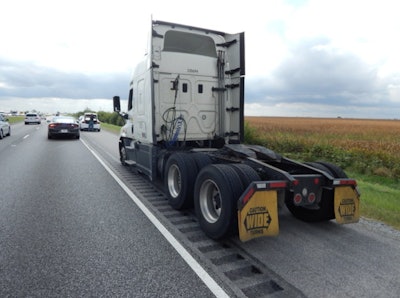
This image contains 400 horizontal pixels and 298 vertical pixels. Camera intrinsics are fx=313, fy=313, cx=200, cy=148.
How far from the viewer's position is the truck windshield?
723 cm

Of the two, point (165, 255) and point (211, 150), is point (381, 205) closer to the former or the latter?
point (211, 150)

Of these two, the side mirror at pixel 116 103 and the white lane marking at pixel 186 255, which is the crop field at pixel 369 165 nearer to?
the white lane marking at pixel 186 255

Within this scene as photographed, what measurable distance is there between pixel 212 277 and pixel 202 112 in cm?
490

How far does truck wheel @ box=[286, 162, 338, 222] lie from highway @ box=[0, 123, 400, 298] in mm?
146

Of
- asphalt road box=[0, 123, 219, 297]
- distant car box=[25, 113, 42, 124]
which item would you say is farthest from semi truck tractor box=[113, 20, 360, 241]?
distant car box=[25, 113, 42, 124]

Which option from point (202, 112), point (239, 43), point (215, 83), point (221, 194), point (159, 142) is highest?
point (239, 43)

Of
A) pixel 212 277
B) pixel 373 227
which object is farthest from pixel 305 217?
pixel 212 277

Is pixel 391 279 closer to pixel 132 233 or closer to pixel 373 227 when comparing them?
pixel 373 227

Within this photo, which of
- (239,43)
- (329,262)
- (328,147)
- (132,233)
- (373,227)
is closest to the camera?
(329,262)

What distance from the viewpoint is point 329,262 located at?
3787mm

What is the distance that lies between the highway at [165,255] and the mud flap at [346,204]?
28 centimetres

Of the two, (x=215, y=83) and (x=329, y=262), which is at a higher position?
(x=215, y=83)

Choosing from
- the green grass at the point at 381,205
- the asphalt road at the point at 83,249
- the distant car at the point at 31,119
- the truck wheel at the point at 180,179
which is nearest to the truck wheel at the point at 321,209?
the green grass at the point at 381,205

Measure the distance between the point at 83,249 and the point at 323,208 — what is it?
11.7 ft
